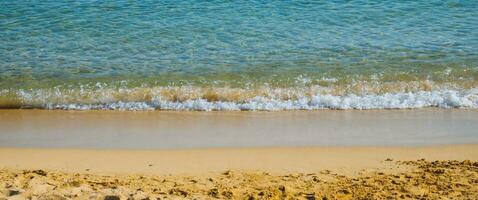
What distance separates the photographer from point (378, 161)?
293 inches

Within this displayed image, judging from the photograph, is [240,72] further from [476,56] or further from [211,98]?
[476,56]

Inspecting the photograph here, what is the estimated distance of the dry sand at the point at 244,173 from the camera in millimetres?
6309

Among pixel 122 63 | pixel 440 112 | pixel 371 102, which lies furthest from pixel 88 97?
pixel 440 112

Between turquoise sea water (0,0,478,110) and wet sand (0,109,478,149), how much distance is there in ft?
1.40

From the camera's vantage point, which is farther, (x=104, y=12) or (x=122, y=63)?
(x=104, y=12)

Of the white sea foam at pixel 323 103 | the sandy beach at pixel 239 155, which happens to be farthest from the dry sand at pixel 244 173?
the white sea foam at pixel 323 103

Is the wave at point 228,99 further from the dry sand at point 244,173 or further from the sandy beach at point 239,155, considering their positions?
the dry sand at point 244,173

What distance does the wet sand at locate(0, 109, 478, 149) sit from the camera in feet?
27.1

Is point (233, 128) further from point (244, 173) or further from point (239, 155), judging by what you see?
point (244, 173)

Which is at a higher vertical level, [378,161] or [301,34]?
[301,34]

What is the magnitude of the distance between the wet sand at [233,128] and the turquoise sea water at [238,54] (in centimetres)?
43

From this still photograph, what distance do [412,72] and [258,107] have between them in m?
3.37

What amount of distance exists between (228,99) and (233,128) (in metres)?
1.53

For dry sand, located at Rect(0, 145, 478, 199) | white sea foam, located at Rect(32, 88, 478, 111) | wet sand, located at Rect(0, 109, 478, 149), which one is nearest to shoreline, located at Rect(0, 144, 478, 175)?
dry sand, located at Rect(0, 145, 478, 199)
